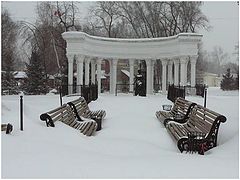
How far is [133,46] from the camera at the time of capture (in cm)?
2791

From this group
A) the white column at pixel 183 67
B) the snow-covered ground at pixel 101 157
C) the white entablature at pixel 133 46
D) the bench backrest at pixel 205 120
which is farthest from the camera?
the white column at pixel 183 67

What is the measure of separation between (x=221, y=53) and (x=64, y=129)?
12891 centimetres

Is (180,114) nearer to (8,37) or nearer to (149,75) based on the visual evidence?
(149,75)

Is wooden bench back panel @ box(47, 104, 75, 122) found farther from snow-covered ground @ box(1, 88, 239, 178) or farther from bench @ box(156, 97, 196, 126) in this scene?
bench @ box(156, 97, 196, 126)

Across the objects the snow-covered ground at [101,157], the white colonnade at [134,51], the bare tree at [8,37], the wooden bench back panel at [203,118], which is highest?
the bare tree at [8,37]

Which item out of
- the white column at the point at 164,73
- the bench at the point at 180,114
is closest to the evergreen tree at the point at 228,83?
the white column at the point at 164,73

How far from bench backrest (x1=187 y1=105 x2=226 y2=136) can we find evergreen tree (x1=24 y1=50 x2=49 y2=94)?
83.1ft

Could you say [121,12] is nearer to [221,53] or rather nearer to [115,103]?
[115,103]

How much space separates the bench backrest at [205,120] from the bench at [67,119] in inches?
106

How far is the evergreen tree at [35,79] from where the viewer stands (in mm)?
33500

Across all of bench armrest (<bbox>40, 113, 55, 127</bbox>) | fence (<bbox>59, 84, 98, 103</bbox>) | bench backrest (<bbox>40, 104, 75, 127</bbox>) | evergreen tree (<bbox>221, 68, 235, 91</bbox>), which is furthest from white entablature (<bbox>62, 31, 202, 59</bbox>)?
evergreen tree (<bbox>221, 68, 235, 91</bbox>)

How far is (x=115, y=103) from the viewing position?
1867 cm

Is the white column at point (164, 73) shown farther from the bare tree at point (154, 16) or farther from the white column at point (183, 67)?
the bare tree at point (154, 16)

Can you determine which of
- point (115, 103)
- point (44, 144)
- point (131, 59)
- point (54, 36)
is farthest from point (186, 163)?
point (54, 36)
